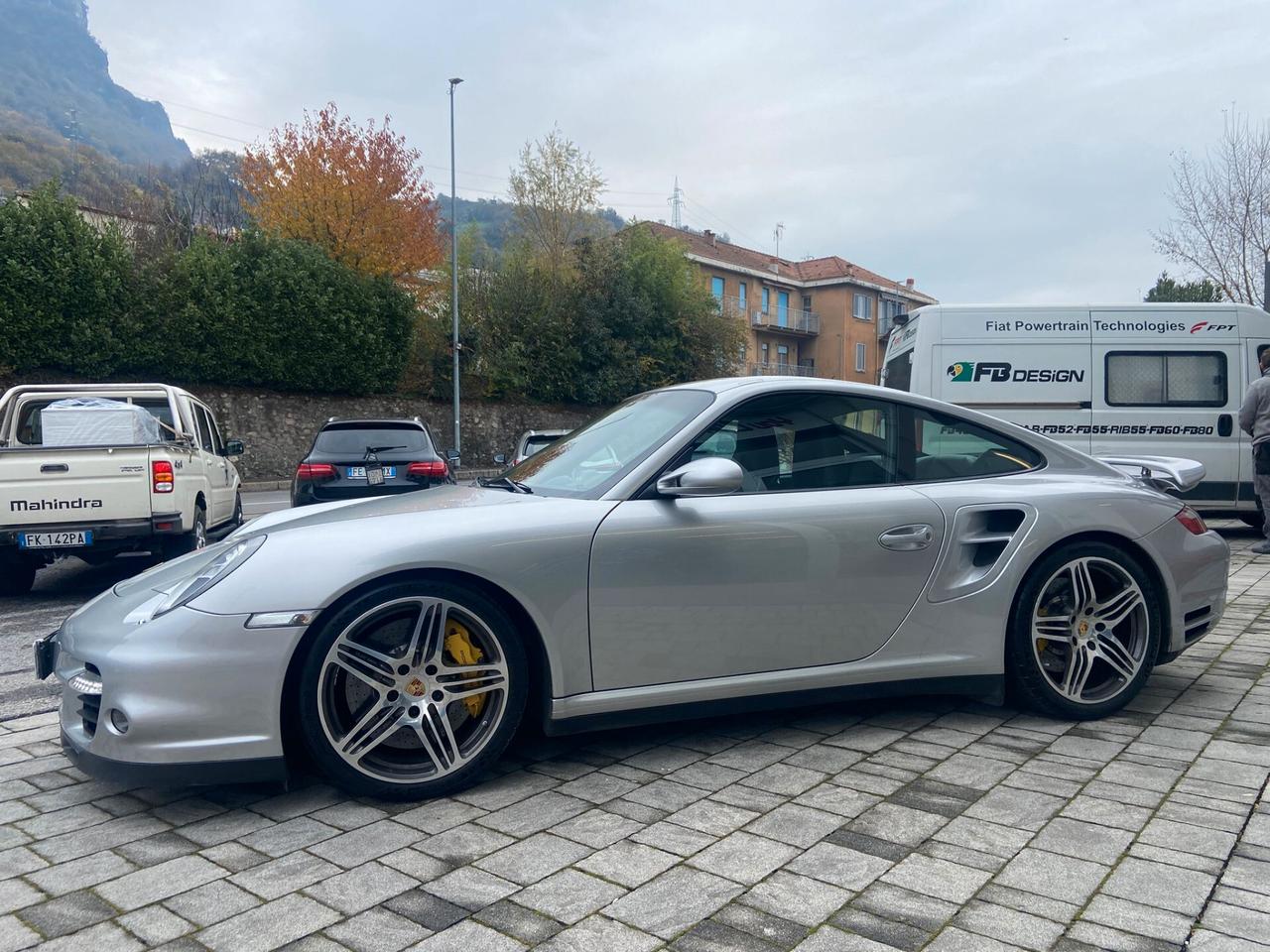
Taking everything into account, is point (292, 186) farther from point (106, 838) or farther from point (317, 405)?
point (106, 838)

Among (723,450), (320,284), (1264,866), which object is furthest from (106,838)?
(320,284)

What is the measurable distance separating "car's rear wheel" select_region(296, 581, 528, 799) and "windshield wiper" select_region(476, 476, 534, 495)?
0.68 meters

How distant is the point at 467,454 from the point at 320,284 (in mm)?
7401

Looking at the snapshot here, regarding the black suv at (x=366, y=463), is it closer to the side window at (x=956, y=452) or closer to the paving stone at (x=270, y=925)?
the side window at (x=956, y=452)

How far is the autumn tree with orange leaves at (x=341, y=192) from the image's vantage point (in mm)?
28203

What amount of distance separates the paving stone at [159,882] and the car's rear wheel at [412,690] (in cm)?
47

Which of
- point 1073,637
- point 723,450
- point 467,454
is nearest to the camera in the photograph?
point 723,450

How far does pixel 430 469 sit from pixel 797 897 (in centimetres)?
862

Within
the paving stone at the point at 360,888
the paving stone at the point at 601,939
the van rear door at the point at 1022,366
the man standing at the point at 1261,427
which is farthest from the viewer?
the van rear door at the point at 1022,366

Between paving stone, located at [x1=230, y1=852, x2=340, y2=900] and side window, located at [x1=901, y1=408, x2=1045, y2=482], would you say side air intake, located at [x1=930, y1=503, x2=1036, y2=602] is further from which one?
paving stone, located at [x1=230, y1=852, x2=340, y2=900]

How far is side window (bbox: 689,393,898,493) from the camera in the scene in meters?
3.66

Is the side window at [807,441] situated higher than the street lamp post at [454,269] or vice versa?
the street lamp post at [454,269]

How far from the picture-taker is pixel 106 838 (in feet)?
9.29

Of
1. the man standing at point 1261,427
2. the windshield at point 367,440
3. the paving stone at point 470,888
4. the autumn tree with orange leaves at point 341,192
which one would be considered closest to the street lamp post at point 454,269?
the autumn tree with orange leaves at point 341,192
